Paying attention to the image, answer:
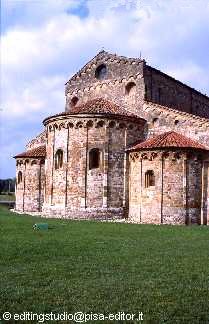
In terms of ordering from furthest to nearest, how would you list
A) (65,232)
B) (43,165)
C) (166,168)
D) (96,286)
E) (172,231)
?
(43,165)
(166,168)
(172,231)
(65,232)
(96,286)

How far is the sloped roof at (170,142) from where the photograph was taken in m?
23.8

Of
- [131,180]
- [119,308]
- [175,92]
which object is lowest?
[119,308]

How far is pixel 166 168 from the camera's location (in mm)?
23672

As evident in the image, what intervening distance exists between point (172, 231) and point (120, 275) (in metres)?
9.66

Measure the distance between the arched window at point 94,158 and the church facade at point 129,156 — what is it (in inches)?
2.4

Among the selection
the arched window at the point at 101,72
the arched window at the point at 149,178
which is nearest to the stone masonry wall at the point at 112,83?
the arched window at the point at 101,72

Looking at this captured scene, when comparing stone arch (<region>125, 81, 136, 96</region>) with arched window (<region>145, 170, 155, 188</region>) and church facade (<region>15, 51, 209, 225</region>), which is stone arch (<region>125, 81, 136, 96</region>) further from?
arched window (<region>145, 170, 155, 188</region>)

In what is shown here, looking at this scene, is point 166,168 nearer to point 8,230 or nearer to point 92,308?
point 8,230

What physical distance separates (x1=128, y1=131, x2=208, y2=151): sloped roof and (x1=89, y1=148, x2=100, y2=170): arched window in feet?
6.37

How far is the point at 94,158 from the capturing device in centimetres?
2598

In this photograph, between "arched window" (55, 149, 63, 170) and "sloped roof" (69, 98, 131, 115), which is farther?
"arched window" (55, 149, 63, 170)

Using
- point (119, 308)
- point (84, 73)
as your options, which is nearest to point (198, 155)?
point (84, 73)

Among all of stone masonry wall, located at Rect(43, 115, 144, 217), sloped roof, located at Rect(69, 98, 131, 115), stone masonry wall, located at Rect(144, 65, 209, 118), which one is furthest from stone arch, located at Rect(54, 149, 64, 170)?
stone masonry wall, located at Rect(144, 65, 209, 118)

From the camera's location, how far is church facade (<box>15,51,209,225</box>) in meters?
23.7
